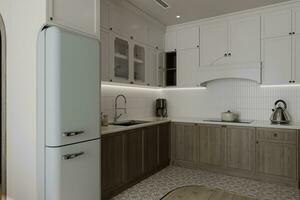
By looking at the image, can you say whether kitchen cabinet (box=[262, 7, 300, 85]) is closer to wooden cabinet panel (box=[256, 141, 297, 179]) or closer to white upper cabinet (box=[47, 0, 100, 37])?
wooden cabinet panel (box=[256, 141, 297, 179])

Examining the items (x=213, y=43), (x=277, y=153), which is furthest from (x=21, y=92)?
(x=277, y=153)

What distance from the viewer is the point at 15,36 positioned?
Answer: 209 centimetres

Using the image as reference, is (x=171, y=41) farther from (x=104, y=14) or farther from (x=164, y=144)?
(x=164, y=144)

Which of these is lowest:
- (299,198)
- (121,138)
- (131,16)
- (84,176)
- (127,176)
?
(299,198)

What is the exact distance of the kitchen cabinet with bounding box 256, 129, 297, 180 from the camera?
9.98ft

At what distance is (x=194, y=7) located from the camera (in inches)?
136

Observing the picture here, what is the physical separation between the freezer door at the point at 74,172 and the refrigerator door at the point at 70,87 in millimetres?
93

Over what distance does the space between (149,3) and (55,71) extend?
6.97 feet

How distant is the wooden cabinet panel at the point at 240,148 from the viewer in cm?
333

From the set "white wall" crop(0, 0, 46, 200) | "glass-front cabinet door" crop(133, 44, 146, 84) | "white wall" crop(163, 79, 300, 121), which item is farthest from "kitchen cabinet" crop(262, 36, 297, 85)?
"white wall" crop(0, 0, 46, 200)

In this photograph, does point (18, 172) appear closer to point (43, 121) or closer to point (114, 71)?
point (43, 121)

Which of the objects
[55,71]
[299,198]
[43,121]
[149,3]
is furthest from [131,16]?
[299,198]

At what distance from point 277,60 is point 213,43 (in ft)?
3.56

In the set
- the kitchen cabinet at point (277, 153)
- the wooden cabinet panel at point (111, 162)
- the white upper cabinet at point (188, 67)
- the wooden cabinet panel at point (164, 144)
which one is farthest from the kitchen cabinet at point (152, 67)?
the kitchen cabinet at point (277, 153)
